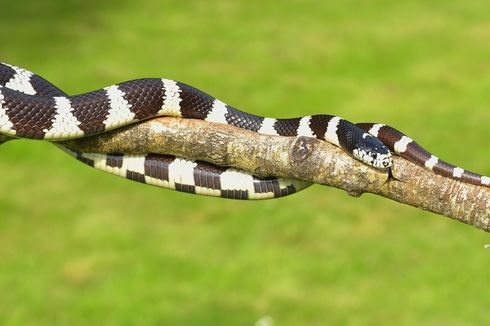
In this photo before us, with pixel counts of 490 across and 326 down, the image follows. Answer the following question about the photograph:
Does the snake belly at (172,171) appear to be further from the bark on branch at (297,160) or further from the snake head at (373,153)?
the snake head at (373,153)

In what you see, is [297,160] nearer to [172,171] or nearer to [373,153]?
[373,153]

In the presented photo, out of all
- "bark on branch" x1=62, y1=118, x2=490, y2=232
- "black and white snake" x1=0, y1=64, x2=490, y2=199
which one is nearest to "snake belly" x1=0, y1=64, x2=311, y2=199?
"black and white snake" x1=0, y1=64, x2=490, y2=199

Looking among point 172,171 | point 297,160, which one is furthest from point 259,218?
point 297,160

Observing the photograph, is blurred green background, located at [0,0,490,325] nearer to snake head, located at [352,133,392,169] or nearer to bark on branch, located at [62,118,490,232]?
bark on branch, located at [62,118,490,232]

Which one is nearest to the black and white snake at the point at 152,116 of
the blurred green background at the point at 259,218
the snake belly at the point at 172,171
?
the snake belly at the point at 172,171

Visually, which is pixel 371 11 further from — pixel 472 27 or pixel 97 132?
pixel 97 132

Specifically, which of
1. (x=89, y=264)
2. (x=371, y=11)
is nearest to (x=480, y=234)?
(x=89, y=264)
